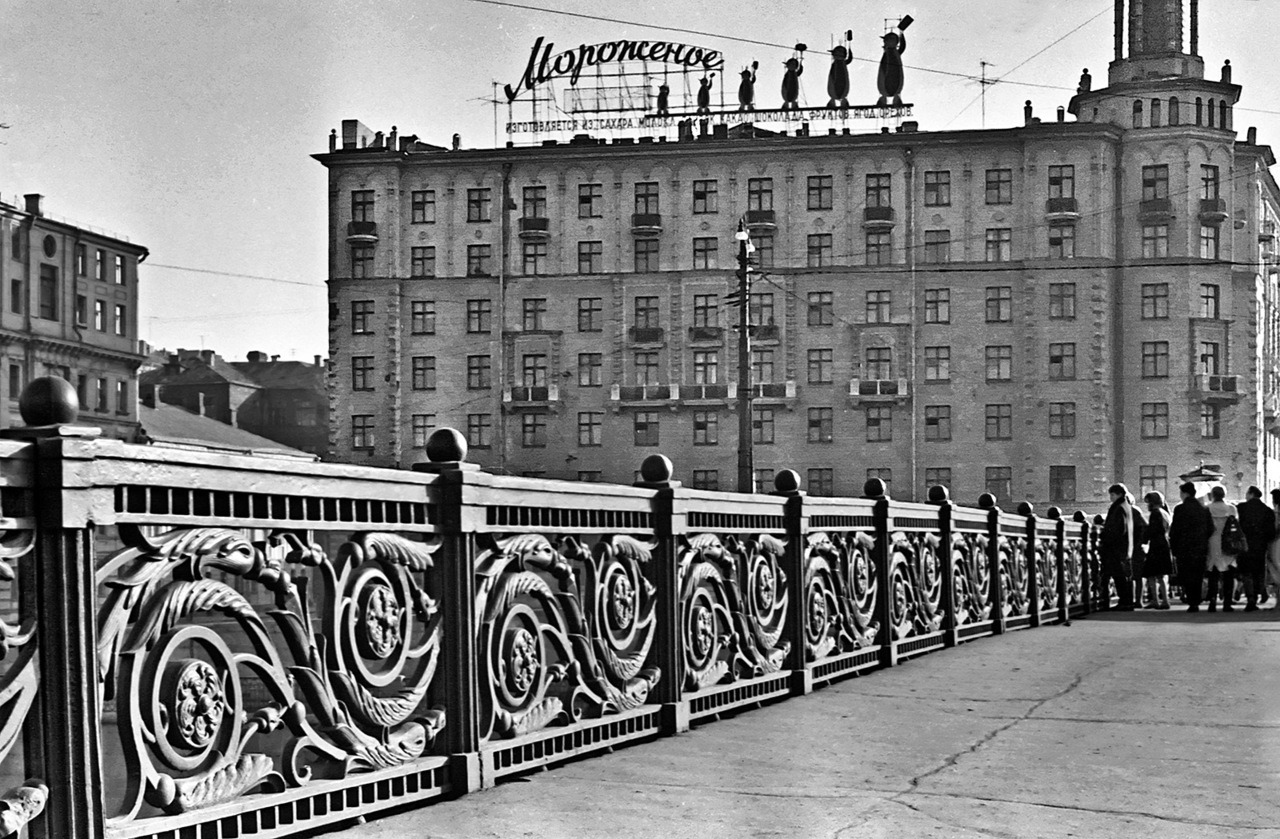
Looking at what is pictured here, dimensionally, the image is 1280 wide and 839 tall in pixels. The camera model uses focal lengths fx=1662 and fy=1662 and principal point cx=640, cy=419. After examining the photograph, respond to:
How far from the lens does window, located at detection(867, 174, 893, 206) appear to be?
75688 millimetres

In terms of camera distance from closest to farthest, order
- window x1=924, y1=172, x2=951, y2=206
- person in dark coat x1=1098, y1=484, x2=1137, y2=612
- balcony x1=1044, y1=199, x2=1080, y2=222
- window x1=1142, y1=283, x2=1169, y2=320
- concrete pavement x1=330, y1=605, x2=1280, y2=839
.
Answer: concrete pavement x1=330, y1=605, x2=1280, y2=839 < person in dark coat x1=1098, y1=484, x2=1137, y2=612 < balcony x1=1044, y1=199, x2=1080, y2=222 < window x1=1142, y1=283, x2=1169, y2=320 < window x1=924, y1=172, x2=951, y2=206

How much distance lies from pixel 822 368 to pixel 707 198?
958 cm

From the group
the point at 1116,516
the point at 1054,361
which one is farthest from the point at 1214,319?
the point at 1116,516

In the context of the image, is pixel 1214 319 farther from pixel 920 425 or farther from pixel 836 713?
pixel 836 713

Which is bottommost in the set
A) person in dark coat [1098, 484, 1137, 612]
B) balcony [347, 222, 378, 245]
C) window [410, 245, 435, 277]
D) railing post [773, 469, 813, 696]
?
person in dark coat [1098, 484, 1137, 612]

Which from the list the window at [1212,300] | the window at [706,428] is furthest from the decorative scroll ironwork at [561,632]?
the window at [1212,300]

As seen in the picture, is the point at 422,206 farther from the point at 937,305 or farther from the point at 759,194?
the point at 937,305

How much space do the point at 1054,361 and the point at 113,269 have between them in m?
44.2

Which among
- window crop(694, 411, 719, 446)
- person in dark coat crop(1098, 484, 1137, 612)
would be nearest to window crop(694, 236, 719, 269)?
window crop(694, 411, 719, 446)

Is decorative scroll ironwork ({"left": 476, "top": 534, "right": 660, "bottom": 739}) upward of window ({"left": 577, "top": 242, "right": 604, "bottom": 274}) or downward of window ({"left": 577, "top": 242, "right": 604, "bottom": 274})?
downward

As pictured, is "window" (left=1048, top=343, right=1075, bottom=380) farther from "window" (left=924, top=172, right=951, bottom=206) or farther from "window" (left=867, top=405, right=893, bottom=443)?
"window" (left=924, top=172, right=951, bottom=206)

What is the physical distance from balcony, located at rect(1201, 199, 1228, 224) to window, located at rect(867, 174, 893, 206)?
14.0 metres

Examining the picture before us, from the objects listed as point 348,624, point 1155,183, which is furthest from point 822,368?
point 348,624

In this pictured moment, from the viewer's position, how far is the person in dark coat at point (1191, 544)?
2105 centimetres
